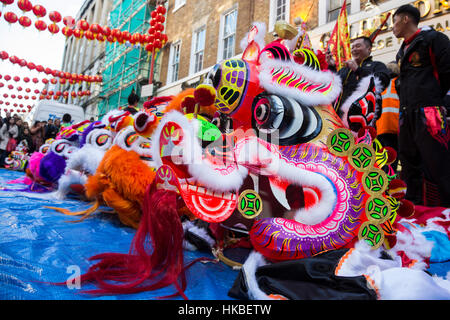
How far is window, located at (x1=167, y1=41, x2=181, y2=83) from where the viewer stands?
8.97 meters

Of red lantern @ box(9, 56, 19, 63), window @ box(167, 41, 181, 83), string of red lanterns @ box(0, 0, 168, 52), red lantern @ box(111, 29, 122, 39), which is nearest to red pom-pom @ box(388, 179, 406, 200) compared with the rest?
string of red lanterns @ box(0, 0, 168, 52)

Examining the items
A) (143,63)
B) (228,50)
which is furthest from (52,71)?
(228,50)

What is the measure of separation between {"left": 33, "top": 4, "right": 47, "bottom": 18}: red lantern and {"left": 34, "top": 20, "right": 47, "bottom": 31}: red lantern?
433 mm

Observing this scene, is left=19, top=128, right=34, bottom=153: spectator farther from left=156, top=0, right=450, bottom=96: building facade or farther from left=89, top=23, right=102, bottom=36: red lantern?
left=156, top=0, right=450, bottom=96: building facade

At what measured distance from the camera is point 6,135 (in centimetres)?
627

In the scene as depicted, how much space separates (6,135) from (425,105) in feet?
25.0

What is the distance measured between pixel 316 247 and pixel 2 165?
707cm

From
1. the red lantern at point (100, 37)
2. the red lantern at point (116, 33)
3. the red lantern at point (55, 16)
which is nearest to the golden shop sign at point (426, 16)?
the red lantern at point (116, 33)

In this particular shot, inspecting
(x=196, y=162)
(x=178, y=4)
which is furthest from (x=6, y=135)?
(x=196, y=162)

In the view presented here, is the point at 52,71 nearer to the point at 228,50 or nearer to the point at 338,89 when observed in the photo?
the point at 228,50

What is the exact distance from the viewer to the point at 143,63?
10.8 metres

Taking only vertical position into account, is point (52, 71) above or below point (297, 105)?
above

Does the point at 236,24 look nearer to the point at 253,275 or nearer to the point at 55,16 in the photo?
the point at 55,16
